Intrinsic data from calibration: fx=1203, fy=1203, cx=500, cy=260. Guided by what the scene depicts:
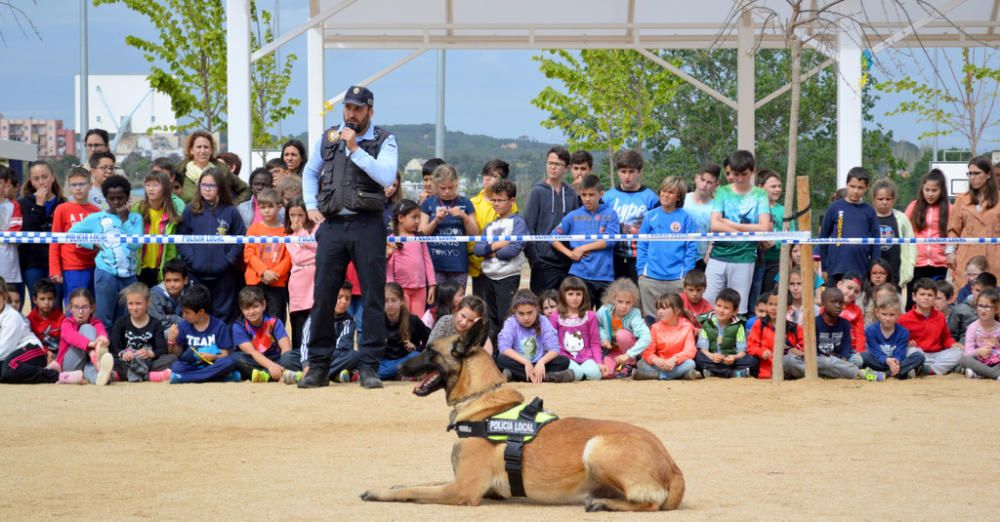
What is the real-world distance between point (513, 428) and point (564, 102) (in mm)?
27702

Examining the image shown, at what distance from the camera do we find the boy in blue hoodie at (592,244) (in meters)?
13.0

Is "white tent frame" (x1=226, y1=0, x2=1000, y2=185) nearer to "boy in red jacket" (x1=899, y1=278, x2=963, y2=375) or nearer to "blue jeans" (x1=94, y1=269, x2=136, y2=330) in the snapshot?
"boy in red jacket" (x1=899, y1=278, x2=963, y2=375)

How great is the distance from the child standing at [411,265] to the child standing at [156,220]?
7.61 ft

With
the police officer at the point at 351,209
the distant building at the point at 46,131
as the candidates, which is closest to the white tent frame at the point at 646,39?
the police officer at the point at 351,209

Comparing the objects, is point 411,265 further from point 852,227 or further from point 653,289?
point 852,227

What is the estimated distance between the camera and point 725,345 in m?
12.4

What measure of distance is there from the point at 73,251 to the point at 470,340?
7234mm

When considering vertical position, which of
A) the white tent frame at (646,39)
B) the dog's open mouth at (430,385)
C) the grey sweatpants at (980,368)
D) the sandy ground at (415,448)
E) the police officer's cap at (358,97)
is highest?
the white tent frame at (646,39)

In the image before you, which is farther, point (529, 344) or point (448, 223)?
point (448, 223)

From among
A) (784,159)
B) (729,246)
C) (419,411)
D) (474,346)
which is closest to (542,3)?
(729,246)

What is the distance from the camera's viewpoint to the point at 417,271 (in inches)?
506

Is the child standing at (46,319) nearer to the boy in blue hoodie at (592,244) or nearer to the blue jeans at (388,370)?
the blue jeans at (388,370)

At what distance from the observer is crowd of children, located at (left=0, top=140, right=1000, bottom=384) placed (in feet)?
39.6

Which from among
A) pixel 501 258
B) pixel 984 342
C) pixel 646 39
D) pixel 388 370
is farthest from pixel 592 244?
pixel 646 39
